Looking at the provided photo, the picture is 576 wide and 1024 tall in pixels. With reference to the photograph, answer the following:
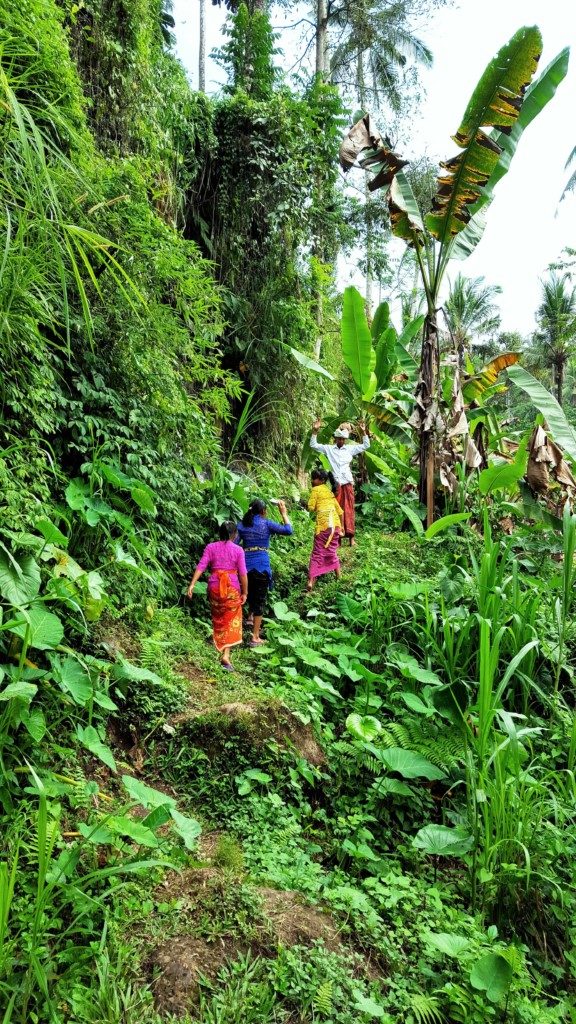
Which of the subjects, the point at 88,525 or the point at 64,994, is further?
the point at 88,525

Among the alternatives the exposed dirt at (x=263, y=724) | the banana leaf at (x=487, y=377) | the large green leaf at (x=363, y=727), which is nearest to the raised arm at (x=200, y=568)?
the exposed dirt at (x=263, y=724)

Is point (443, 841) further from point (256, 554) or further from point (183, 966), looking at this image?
point (256, 554)

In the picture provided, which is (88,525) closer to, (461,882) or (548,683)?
(461,882)

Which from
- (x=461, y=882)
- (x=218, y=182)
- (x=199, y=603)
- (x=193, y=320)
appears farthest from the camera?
(x=218, y=182)

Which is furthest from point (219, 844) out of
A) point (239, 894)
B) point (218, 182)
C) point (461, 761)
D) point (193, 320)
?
point (218, 182)

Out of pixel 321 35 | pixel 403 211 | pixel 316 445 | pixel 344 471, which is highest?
pixel 321 35

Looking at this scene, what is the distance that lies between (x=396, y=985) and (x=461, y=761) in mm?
1498

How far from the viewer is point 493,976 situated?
7.38 feet

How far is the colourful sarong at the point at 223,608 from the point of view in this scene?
453 centimetres

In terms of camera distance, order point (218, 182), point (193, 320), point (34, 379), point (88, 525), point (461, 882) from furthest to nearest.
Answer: point (218, 182) → point (193, 320) → point (88, 525) → point (34, 379) → point (461, 882)

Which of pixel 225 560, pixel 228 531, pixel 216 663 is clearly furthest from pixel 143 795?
pixel 228 531

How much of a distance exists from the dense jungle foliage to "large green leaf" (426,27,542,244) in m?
0.03

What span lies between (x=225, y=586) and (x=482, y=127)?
5117 mm

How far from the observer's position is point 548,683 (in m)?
4.22
